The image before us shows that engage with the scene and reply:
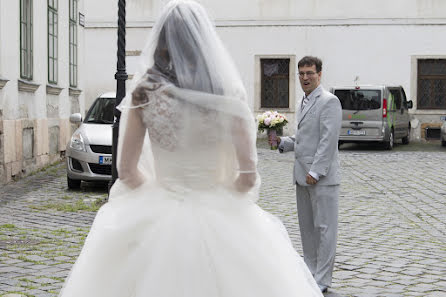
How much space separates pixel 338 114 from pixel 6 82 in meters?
9.12

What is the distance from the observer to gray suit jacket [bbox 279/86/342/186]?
5867 millimetres

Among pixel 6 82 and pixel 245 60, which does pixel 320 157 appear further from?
pixel 245 60

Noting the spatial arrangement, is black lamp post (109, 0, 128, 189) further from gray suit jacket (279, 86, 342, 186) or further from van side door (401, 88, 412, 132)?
van side door (401, 88, 412, 132)

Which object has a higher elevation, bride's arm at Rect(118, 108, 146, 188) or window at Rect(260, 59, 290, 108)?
window at Rect(260, 59, 290, 108)

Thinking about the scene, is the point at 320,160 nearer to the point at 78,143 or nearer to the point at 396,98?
the point at 78,143

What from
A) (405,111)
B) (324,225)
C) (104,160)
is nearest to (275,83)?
(405,111)

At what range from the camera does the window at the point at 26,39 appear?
15.1 meters

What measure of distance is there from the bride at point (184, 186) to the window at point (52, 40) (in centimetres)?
1439

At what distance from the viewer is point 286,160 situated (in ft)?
63.3

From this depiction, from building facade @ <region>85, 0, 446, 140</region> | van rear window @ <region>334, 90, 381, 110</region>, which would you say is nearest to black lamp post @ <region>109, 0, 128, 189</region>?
van rear window @ <region>334, 90, 381, 110</region>

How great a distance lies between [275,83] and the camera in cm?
2878

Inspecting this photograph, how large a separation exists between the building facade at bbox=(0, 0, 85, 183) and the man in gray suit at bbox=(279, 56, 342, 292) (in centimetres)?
855

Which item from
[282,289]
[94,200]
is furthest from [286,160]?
[282,289]

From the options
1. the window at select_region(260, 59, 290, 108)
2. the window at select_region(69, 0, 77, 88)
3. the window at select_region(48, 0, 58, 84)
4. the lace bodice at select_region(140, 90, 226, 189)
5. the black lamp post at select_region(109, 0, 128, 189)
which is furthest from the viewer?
the window at select_region(260, 59, 290, 108)
